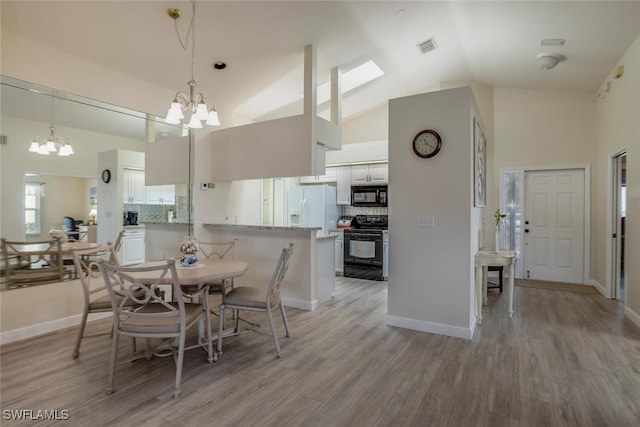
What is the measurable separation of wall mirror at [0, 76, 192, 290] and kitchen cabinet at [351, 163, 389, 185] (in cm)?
360

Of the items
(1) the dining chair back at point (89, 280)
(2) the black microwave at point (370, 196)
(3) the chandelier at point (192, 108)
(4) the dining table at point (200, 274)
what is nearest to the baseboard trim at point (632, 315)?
(2) the black microwave at point (370, 196)

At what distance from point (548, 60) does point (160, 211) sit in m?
5.60

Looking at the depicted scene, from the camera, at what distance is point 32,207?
3.27 meters

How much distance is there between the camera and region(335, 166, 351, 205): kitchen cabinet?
21.5 ft

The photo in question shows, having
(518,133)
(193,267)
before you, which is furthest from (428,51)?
(193,267)

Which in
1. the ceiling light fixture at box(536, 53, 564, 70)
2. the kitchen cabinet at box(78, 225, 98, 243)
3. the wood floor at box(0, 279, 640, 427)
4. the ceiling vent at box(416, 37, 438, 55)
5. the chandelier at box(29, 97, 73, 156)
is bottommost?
the wood floor at box(0, 279, 640, 427)

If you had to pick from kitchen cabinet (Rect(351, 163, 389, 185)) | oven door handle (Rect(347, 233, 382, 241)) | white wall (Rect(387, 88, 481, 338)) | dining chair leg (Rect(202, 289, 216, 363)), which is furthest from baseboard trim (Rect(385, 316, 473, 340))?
kitchen cabinet (Rect(351, 163, 389, 185))

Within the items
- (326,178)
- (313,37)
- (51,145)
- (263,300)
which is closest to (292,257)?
(263,300)

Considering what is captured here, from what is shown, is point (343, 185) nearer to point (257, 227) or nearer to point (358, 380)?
point (257, 227)

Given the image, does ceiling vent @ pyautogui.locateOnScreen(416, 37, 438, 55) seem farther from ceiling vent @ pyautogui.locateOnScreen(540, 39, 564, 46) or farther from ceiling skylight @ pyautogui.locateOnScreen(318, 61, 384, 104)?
ceiling vent @ pyautogui.locateOnScreen(540, 39, 564, 46)

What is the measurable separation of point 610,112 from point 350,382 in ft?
16.4

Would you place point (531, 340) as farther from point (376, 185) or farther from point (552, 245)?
point (376, 185)

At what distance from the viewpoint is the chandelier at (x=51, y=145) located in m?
3.30

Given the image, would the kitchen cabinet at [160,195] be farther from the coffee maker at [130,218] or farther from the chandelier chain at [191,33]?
the chandelier chain at [191,33]
